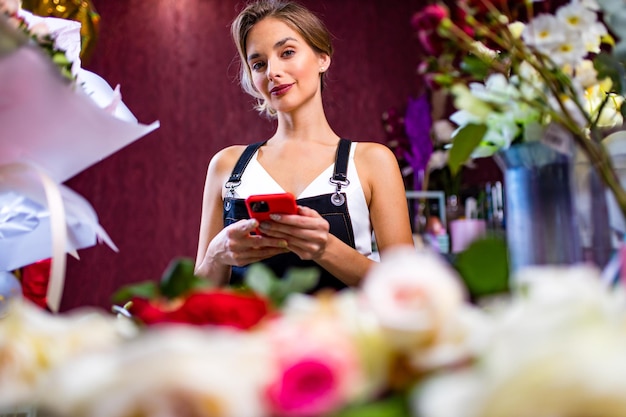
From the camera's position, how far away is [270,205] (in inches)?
46.8

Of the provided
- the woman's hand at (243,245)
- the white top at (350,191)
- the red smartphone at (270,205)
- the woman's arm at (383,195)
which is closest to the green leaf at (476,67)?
the red smartphone at (270,205)

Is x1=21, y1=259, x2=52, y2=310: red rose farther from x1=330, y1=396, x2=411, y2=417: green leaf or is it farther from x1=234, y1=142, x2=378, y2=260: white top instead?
x1=330, y1=396, x2=411, y2=417: green leaf

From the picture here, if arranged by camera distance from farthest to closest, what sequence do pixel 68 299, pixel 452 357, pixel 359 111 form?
1. pixel 359 111
2. pixel 68 299
3. pixel 452 357

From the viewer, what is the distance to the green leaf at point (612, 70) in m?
0.68

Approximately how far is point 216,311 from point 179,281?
0.28ft

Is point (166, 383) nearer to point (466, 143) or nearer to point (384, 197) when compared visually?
point (466, 143)

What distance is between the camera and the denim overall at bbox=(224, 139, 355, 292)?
1.62 metres

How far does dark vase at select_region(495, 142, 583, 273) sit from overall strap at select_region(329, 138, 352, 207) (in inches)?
40.7

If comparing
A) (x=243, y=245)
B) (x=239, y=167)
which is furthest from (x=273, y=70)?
(x=243, y=245)

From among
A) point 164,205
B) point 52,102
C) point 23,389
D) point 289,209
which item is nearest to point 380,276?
point 23,389

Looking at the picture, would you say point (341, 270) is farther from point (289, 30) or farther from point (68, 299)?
point (68, 299)

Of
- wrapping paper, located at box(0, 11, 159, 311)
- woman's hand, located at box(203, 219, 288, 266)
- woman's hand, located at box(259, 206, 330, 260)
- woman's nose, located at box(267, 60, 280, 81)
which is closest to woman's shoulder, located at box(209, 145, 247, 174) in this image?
woman's nose, located at box(267, 60, 280, 81)

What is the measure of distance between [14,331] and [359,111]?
11.6ft

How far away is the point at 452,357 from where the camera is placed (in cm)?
35
